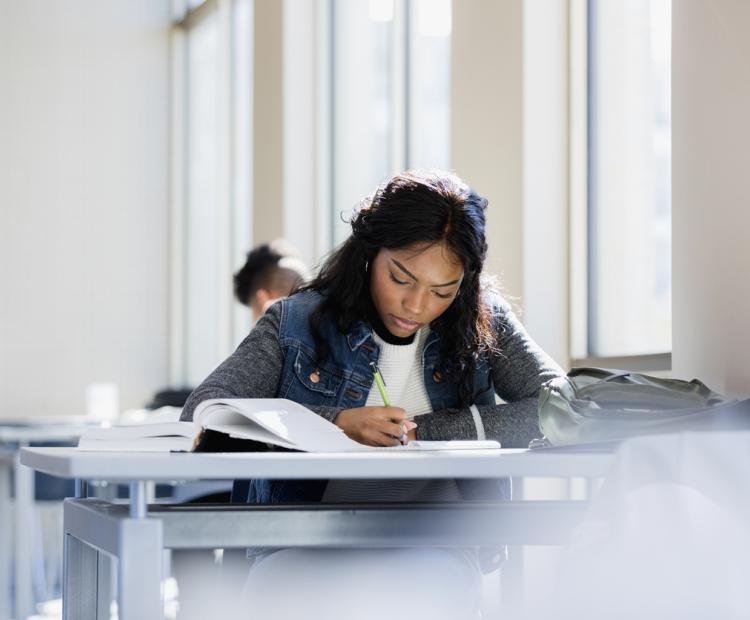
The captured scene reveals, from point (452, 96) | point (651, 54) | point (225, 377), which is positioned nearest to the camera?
point (225, 377)

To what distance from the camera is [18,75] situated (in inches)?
247

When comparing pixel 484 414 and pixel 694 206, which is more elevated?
pixel 694 206

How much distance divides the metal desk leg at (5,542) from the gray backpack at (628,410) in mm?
3438

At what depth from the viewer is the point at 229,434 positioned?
1.40m

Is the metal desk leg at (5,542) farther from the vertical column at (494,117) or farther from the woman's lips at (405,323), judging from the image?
the woman's lips at (405,323)

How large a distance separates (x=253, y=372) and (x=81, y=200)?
15.7 ft

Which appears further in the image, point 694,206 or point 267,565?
point 694,206

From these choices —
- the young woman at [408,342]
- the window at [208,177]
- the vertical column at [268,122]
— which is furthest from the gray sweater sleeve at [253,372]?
the window at [208,177]

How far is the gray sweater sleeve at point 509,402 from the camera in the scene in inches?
75.3

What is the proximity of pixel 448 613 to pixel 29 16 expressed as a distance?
5359 millimetres

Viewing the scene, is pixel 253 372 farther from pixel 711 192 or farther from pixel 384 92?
pixel 384 92

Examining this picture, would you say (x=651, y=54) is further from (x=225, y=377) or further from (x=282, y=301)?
(x=225, y=377)

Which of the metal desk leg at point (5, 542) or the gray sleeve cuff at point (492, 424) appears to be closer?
the gray sleeve cuff at point (492, 424)

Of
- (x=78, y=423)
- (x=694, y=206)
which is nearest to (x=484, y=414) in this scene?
(x=694, y=206)
